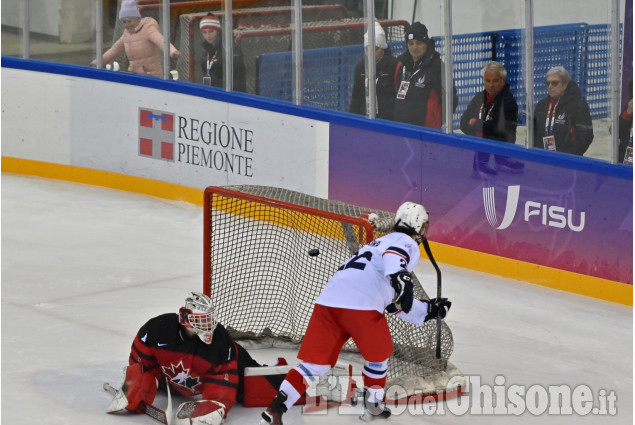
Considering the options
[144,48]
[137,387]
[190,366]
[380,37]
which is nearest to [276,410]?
[190,366]

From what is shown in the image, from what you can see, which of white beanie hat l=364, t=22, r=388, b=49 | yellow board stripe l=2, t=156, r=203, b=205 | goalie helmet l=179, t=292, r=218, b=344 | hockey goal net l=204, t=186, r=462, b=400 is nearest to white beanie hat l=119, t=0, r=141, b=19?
yellow board stripe l=2, t=156, r=203, b=205

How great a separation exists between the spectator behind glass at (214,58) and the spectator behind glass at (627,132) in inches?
128

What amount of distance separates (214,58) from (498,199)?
2889 millimetres

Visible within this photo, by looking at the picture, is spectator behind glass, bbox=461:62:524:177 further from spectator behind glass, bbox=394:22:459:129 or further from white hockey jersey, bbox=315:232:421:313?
white hockey jersey, bbox=315:232:421:313

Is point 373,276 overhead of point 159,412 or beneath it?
overhead

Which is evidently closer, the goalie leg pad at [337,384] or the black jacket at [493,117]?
the goalie leg pad at [337,384]

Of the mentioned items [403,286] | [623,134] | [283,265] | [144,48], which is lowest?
[283,265]

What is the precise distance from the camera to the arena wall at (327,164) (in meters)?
7.61

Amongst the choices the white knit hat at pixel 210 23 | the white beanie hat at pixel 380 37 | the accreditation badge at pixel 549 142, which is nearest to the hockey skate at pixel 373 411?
the accreditation badge at pixel 549 142

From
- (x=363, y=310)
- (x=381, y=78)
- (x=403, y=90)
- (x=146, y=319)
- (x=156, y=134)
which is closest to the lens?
(x=363, y=310)

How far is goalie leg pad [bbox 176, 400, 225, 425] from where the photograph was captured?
519 cm

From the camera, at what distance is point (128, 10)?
1012cm

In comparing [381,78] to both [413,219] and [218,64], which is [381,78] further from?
[413,219]

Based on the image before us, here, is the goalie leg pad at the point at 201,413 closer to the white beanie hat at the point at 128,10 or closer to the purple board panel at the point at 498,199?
the purple board panel at the point at 498,199
